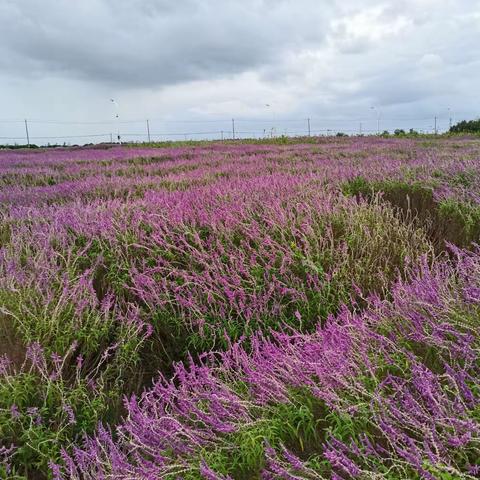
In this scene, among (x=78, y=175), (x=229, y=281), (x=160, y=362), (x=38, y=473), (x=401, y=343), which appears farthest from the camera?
(x=78, y=175)

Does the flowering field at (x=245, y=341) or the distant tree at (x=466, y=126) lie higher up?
the distant tree at (x=466, y=126)

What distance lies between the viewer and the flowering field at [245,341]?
4.58 ft

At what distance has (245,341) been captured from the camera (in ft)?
9.46

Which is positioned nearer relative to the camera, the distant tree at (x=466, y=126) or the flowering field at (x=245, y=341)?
the flowering field at (x=245, y=341)

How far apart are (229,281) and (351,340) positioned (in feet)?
4.62

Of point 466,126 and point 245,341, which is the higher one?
point 466,126

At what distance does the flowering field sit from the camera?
1.39 meters

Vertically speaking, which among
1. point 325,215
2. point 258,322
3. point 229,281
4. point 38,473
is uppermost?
point 325,215

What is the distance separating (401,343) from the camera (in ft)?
6.04

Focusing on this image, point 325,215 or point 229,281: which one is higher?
point 325,215

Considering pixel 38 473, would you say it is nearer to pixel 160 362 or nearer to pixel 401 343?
pixel 160 362

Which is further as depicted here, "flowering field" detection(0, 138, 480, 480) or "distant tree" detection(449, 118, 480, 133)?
"distant tree" detection(449, 118, 480, 133)

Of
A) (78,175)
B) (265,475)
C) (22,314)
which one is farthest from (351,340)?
(78,175)

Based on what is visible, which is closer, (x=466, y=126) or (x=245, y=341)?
(x=245, y=341)
